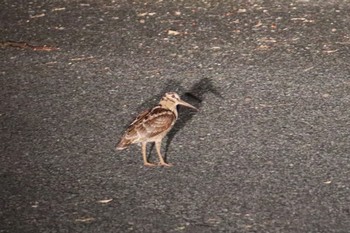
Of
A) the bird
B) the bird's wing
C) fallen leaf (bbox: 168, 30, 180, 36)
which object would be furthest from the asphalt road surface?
the bird's wing

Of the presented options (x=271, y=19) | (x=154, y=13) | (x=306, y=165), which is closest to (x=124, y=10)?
(x=154, y=13)

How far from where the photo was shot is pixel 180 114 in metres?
7.73

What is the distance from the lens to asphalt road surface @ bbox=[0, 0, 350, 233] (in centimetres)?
610

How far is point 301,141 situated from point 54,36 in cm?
367

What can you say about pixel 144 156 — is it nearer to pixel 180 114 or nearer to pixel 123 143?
pixel 123 143

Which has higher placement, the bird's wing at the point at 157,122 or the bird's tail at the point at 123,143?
the bird's wing at the point at 157,122

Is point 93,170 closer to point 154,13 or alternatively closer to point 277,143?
point 277,143

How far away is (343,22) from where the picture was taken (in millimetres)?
9258

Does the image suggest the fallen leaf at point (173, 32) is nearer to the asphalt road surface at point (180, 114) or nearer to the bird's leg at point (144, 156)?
the asphalt road surface at point (180, 114)

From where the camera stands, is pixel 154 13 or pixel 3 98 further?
pixel 154 13

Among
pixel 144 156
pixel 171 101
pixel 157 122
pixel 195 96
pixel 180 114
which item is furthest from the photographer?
pixel 195 96

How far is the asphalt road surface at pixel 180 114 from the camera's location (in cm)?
610

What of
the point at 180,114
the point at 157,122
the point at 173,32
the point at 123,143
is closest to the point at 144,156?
the point at 123,143

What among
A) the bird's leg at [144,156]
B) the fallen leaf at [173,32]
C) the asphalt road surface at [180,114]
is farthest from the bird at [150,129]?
the fallen leaf at [173,32]
